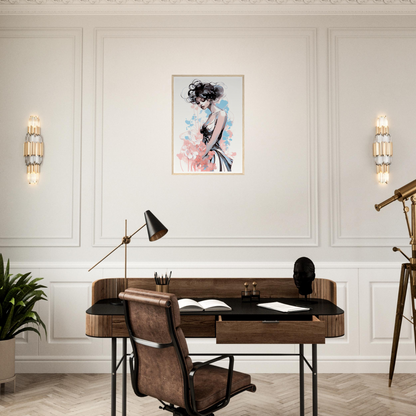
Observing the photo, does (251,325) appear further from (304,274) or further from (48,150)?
(48,150)

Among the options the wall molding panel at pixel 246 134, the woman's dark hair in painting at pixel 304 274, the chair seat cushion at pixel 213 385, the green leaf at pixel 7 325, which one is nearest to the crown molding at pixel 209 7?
the wall molding panel at pixel 246 134

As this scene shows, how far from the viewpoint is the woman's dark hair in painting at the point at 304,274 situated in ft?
8.56

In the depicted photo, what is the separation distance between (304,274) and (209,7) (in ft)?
8.68

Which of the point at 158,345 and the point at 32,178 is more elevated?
the point at 32,178

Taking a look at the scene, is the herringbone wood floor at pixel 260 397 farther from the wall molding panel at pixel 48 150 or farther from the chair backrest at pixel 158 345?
the wall molding panel at pixel 48 150

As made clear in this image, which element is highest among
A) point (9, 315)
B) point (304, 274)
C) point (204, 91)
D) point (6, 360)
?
point (204, 91)

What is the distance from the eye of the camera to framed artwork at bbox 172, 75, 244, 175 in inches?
149

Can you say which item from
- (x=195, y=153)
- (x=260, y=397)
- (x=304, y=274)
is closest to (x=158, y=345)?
(x=304, y=274)

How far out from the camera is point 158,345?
1919 millimetres

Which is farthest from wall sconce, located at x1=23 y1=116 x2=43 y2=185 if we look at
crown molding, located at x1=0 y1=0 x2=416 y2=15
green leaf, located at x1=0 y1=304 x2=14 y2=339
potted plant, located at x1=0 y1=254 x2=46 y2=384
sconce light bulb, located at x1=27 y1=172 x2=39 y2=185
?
green leaf, located at x1=0 y1=304 x2=14 y2=339

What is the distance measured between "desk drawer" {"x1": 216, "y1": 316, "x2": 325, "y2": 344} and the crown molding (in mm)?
2937

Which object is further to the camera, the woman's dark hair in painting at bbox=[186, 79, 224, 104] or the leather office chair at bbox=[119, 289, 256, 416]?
the woman's dark hair in painting at bbox=[186, 79, 224, 104]

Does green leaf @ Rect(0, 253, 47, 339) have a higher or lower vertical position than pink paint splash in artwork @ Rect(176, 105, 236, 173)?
lower

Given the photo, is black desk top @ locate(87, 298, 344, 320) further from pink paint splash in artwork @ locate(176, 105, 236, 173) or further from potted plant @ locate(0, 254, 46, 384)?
pink paint splash in artwork @ locate(176, 105, 236, 173)
